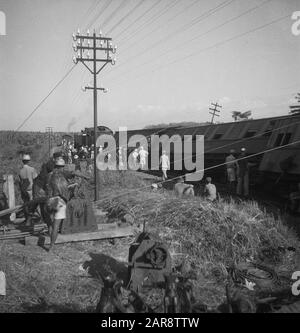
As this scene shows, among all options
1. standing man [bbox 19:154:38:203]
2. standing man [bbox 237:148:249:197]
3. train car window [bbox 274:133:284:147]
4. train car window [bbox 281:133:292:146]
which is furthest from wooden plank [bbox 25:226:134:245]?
train car window [bbox 274:133:284:147]

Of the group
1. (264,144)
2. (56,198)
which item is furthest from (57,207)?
(264,144)

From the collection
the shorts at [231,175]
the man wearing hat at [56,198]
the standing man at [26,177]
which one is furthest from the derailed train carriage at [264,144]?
the standing man at [26,177]

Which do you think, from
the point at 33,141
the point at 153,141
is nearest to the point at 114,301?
the point at 153,141

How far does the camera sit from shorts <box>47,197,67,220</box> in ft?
21.2

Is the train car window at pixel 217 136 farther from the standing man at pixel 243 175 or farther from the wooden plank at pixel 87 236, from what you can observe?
the wooden plank at pixel 87 236

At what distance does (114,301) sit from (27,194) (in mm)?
5697

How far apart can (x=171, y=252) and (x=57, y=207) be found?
2558 millimetres

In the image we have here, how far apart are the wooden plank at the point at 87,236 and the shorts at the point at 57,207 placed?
0.65 m

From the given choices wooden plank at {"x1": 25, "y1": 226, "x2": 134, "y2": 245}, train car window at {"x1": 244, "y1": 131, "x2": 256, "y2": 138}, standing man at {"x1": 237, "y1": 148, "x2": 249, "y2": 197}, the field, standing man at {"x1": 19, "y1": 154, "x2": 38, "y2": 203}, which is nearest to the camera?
the field

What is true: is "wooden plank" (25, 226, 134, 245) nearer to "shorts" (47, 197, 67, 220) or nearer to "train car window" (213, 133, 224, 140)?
"shorts" (47, 197, 67, 220)

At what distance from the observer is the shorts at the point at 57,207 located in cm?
646

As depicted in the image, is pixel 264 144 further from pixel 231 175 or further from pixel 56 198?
pixel 56 198

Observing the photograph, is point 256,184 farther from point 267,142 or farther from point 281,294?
point 281,294

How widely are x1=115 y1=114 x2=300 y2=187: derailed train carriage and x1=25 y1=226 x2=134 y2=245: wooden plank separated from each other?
11.5 feet
